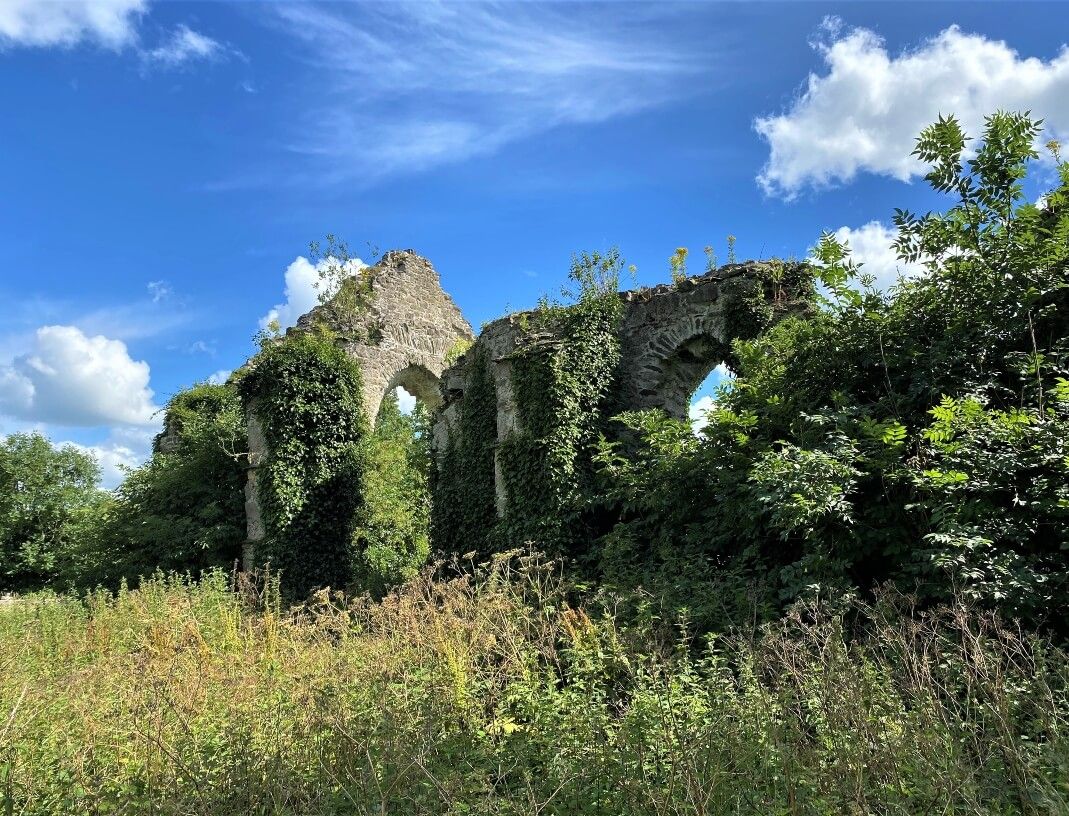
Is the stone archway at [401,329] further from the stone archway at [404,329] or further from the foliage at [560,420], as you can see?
the foliage at [560,420]

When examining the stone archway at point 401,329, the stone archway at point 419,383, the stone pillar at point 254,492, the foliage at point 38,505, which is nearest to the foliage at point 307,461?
the stone pillar at point 254,492

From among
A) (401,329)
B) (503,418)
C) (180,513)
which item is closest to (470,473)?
(503,418)

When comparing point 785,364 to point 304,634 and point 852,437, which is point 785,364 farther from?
point 304,634

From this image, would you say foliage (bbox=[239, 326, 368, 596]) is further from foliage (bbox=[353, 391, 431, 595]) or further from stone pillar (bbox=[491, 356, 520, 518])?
stone pillar (bbox=[491, 356, 520, 518])

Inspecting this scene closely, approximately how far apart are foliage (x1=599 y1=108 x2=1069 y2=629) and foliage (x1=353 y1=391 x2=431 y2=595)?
6.32 m

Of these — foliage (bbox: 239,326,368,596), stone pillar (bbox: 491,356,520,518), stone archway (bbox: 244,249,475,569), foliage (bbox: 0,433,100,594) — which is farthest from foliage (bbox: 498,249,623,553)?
foliage (bbox: 0,433,100,594)

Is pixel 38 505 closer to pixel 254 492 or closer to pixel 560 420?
pixel 254 492

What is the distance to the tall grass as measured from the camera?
2957 mm

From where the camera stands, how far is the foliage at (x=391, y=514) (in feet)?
42.9

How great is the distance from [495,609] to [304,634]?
207 centimetres

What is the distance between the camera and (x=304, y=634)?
266 inches

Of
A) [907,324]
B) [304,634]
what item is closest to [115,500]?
[304,634]

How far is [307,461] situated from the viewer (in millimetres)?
12773

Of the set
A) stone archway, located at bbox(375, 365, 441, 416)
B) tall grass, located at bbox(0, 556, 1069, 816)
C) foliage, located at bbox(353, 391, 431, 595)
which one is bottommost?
tall grass, located at bbox(0, 556, 1069, 816)
